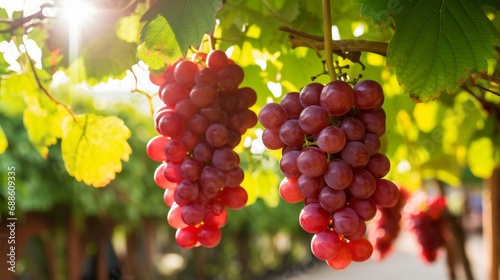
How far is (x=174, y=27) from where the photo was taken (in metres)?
0.54

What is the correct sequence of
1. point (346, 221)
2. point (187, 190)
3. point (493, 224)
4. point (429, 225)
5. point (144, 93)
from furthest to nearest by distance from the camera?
point (429, 225)
point (493, 224)
point (144, 93)
point (187, 190)
point (346, 221)

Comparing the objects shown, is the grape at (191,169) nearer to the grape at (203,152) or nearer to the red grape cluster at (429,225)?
the grape at (203,152)

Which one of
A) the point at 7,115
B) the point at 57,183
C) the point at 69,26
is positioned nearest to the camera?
the point at 69,26

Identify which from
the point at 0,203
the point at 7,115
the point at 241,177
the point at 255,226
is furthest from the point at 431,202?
the point at 255,226

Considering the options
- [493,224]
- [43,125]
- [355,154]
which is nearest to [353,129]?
[355,154]

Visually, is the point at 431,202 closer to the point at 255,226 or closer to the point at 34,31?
the point at 34,31

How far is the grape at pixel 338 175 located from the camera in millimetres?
472

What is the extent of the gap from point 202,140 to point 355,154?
0.21 metres

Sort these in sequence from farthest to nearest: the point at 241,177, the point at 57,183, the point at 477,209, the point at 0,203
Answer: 1. the point at 477,209
2. the point at 57,183
3. the point at 0,203
4. the point at 241,177

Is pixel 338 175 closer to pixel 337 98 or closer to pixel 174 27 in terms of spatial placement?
pixel 337 98

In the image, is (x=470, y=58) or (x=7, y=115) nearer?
(x=470, y=58)

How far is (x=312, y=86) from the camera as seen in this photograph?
507mm

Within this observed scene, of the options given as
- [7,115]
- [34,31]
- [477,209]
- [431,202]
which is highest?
[34,31]

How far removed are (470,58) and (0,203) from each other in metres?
2.33
